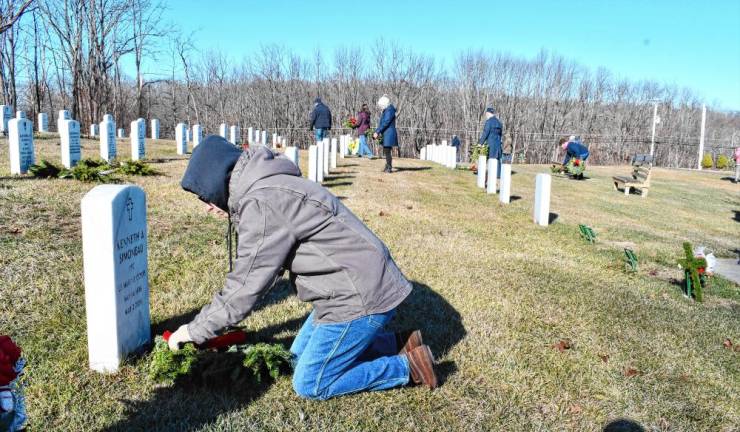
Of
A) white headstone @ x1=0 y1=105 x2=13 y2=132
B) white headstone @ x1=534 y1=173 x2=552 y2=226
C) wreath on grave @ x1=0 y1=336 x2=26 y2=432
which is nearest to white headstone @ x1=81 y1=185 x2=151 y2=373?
wreath on grave @ x1=0 y1=336 x2=26 y2=432

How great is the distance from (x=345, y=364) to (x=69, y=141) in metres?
9.65

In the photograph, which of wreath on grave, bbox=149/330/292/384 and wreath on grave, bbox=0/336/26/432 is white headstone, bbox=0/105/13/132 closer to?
wreath on grave, bbox=149/330/292/384

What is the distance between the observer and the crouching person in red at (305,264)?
2.97 meters

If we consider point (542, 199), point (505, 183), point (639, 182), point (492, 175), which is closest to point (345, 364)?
point (542, 199)

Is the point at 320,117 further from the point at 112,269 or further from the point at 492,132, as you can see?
the point at 112,269

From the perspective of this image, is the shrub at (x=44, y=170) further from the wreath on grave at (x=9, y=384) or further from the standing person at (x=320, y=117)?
the standing person at (x=320, y=117)

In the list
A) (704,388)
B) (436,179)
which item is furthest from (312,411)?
(436,179)

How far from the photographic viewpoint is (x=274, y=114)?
3909 centimetres

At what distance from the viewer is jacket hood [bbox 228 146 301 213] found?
9.73 feet

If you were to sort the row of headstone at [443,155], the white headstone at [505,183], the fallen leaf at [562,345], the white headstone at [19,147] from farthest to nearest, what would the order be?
the row of headstone at [443,155] < the white headstone at [505,183] < the white headstone at [19,147] < the fallen leaf at [562,345]

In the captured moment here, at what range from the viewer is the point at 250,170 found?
9.77 ft

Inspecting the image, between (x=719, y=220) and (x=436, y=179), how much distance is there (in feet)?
25.0

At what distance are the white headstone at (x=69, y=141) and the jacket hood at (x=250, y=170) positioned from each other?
9.38 meters

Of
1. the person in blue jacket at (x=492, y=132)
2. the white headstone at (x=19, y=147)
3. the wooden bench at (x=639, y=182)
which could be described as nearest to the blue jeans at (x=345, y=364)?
the white headstone at (x=19, y=147)
